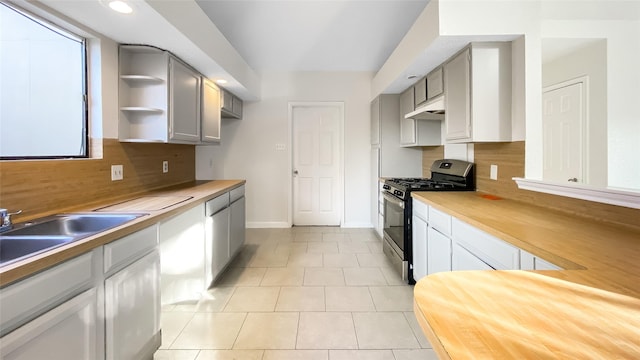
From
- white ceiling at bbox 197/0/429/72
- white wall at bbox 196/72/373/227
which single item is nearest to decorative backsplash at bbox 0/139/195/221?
white wall at bbox 196/72/373/227

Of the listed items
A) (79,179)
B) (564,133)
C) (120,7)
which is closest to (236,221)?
(79,179)

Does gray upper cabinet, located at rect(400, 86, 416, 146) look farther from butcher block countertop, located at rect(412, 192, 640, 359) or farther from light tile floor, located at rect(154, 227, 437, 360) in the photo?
butcher block countertop, located at rect(412, 192, 640, 359)

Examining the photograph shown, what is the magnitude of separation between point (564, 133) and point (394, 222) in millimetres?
2121

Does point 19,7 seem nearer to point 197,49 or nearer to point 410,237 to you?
point 197,49

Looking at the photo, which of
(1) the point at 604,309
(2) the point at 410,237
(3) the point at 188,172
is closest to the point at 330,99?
(3) the point at 188,172

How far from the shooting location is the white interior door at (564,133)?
3.11 m

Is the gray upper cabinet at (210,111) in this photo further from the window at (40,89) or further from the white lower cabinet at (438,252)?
the white lower cabinet at (438,252)

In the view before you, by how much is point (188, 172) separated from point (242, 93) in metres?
1.44

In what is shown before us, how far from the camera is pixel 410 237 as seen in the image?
9.50 ft

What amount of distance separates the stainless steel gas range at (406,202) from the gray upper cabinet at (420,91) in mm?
747

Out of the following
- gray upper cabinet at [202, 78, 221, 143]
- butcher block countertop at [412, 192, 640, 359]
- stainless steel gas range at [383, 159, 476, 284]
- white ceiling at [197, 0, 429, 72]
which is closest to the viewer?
butcher block countertop at [412, 192, 640, 359]

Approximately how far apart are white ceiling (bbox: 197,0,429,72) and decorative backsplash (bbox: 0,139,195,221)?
1.96 m

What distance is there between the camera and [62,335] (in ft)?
3.65

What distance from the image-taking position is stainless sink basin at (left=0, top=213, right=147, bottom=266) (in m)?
1.31
